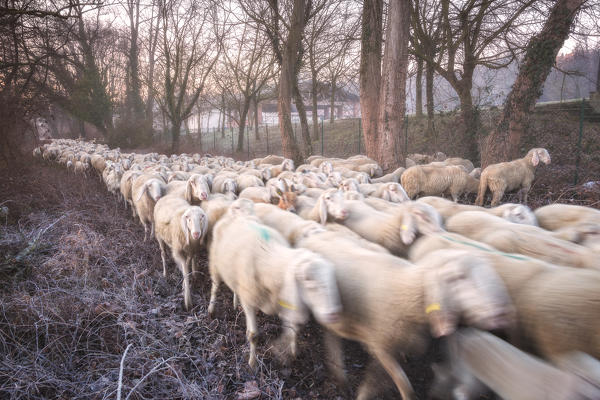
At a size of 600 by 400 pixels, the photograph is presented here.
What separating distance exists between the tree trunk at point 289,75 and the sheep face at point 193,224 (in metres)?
8.37

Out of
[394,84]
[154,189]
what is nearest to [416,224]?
[154,189]

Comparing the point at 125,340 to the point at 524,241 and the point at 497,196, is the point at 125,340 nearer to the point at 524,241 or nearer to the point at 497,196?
the point at 524,241

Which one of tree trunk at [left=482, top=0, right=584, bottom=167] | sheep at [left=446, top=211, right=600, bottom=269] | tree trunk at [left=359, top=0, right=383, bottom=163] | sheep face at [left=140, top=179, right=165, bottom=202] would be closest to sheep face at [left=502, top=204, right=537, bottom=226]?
sheep at [left=446, top=211, right=600, bottom=269]

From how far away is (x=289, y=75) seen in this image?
11.8 metres

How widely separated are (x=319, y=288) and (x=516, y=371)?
1242mm

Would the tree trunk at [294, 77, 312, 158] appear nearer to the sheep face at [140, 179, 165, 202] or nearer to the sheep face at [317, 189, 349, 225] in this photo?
the sheep face at [140, 179, 165, 202]

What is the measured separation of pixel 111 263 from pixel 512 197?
9273 mm

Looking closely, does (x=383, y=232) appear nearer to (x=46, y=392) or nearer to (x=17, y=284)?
(x=46, y=392)

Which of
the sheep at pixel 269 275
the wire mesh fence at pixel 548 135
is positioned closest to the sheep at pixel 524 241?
the sheep at pixel 269 275

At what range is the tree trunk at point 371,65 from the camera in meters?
11.0

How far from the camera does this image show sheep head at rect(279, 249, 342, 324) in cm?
223

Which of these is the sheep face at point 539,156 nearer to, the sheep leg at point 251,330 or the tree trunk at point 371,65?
the tree trunk at point 371,65

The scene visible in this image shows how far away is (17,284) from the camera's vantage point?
4070 mm

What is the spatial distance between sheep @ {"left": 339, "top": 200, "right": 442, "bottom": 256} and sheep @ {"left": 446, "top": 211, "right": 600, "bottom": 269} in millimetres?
386
